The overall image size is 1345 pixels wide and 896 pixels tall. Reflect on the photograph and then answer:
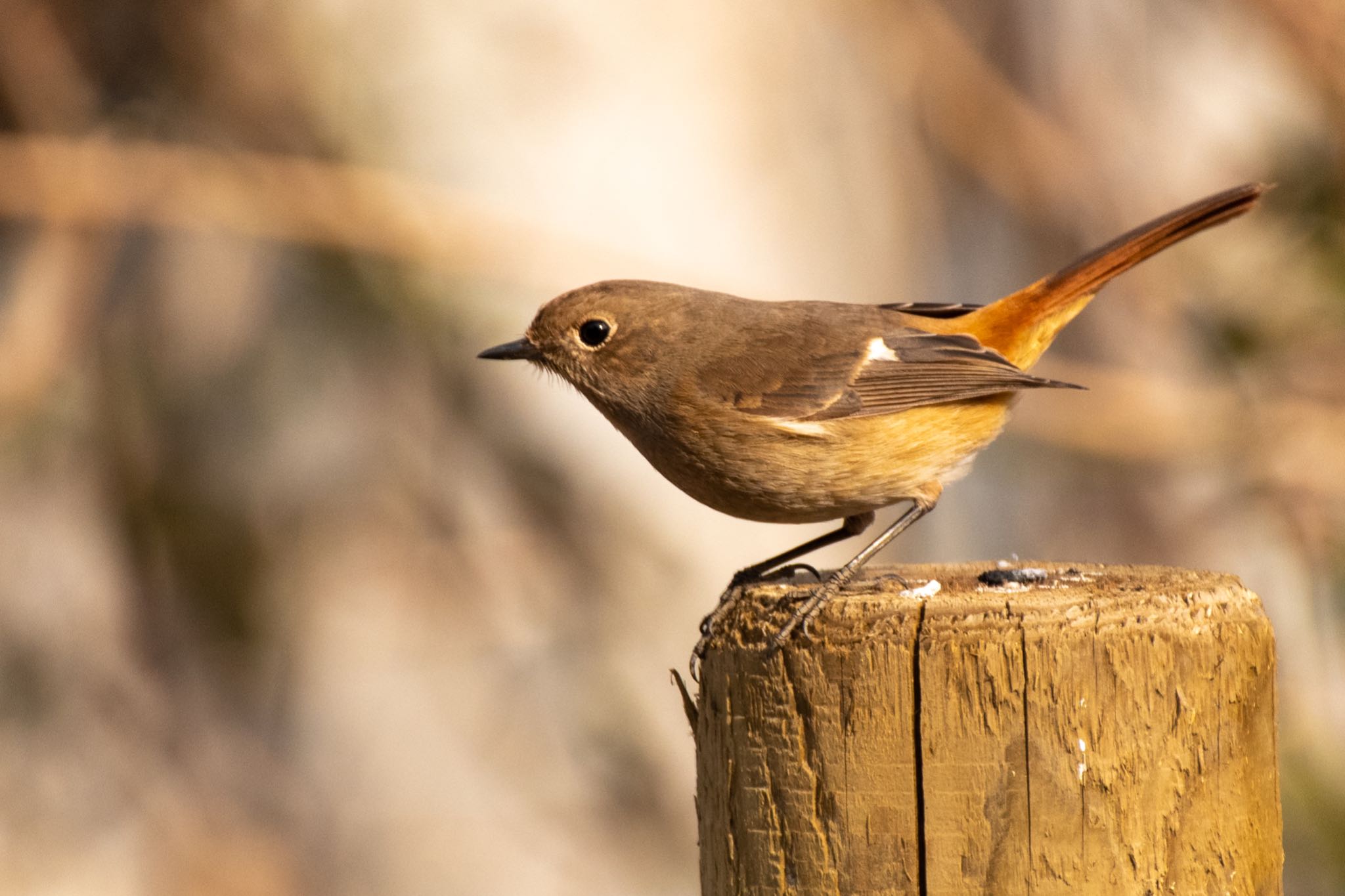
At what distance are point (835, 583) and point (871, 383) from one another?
1.07m

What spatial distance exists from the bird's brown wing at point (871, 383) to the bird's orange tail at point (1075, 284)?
0.19 m

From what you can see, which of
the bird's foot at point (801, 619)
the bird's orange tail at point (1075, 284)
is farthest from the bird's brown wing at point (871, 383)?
the bird's foot at point (801, 619)

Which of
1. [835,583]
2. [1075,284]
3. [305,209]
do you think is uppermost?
[305,209]

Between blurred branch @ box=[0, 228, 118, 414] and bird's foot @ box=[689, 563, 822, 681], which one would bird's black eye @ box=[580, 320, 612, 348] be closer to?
bird's foot @ box=[689, 563, 822, 681]

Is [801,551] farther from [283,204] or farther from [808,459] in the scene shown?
[283,204]

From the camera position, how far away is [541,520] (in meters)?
6.83

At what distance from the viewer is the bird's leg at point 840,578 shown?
2.27 m

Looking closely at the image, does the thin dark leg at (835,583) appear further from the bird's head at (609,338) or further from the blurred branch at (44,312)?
the blurred branch at (44,312)

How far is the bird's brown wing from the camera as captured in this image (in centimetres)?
352

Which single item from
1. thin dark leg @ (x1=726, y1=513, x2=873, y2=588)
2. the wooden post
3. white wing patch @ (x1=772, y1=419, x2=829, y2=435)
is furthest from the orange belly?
the wooden post

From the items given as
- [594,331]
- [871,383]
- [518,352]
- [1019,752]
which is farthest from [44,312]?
[1019,752]

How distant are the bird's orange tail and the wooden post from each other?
5.37ft

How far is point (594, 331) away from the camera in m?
3.76

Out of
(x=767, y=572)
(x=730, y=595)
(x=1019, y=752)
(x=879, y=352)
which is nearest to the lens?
(x=1019, y=752)
